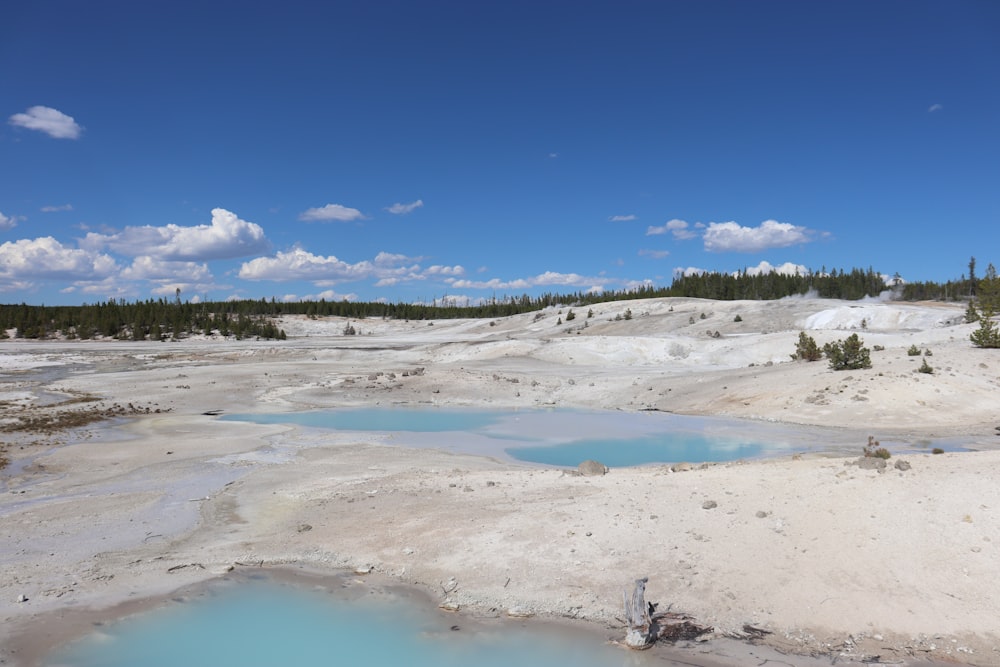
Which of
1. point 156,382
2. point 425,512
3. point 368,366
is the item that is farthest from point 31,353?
point 425,512

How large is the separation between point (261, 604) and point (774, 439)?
1528 cm

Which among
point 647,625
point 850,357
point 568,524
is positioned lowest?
point 647,625

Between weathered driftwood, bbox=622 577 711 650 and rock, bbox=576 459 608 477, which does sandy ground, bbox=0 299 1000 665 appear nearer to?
weathered driftwood, bbox=622 577 711 650

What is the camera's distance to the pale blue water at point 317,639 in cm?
661

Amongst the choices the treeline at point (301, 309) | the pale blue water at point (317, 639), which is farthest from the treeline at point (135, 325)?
the pale blue water at point (317, 639)

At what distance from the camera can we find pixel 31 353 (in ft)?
181

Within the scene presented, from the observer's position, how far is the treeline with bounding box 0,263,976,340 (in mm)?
79312

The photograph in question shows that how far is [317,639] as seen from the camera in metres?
7.07

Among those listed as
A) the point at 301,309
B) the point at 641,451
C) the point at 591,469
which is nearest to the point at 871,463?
the point at 591,469

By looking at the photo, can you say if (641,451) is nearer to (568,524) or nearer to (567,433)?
(567,433)

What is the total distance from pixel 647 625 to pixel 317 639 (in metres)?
3.70

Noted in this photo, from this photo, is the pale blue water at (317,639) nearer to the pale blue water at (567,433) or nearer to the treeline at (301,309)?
the pale blue water at (567,433)

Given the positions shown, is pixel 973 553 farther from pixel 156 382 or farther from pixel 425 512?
pixel 156 382

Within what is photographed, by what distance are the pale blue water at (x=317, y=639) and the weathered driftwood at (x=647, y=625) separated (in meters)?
0.23
